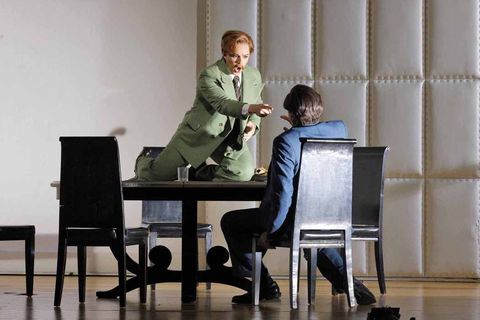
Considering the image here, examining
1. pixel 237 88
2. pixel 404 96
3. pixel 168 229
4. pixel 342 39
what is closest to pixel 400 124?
pixel 404 96

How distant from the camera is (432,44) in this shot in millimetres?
5711

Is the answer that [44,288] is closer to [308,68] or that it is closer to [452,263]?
[308,68]

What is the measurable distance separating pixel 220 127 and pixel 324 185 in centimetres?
86

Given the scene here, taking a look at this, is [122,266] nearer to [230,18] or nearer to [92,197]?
[92,197]

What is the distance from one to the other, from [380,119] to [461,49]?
2.41ft

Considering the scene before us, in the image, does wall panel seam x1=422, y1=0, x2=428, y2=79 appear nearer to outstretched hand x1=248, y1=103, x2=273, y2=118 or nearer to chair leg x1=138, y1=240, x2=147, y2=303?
outstretched hand x1=248, y1=103, x2=273, y2=118

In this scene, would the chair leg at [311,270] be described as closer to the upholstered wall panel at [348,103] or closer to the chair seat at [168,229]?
the chair seat at [168,229]

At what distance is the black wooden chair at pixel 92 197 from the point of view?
3910 millimetres

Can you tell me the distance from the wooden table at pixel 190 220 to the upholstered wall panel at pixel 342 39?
194cm

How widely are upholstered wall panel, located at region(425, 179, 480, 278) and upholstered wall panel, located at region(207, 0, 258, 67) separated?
5.20 ft

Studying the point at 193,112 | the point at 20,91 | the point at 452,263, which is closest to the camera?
the point at 193,112

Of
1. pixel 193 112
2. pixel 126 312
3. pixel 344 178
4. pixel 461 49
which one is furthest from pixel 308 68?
pixel 126 312

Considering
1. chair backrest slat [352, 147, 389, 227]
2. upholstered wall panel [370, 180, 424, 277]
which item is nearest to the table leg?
chair backrest slat [352, 147, 389, 227]

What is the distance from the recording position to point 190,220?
4.14 meters
